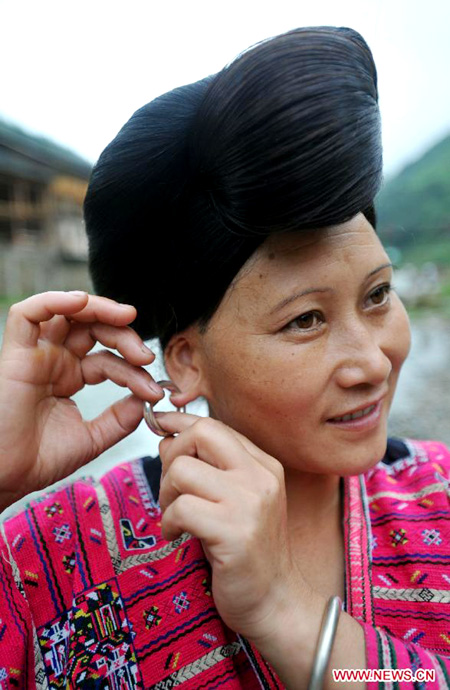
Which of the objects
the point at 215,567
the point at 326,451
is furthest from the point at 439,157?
the point at 215,567

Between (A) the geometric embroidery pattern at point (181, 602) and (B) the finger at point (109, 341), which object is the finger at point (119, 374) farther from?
(A) the geometric embroidery pattern at point (181, 602)

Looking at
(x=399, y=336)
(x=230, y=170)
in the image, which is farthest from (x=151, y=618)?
(x=230, y=170)

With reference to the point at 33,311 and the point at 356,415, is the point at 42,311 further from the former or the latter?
the point at 356,415

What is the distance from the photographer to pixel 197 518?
96cm

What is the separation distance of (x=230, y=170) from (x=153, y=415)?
603 millimetres

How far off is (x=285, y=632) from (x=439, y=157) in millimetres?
3004

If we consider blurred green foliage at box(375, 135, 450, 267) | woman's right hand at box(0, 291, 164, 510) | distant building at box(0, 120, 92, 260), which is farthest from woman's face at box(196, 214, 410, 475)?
distant building at box(0, 120, 92, 260)

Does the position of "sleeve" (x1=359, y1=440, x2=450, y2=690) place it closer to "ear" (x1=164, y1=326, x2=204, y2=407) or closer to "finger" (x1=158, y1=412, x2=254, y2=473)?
"finger" (x1=158, y1=412, x2=254, y2=473)

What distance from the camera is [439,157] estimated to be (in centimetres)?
321

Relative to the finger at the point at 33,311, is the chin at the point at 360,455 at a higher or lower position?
lower

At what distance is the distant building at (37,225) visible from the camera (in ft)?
15.0

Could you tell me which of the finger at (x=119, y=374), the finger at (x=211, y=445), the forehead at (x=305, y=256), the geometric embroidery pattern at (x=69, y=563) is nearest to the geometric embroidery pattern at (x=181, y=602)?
the geometric embroidery pattern at (x=69, y=563)

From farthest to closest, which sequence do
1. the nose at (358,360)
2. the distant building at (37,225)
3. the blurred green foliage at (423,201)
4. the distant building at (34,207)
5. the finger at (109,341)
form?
the distant building at (34,207) < the distant building at (37,225) < the blurred green foliage at (423,201) < the finger at (109,341) < the nose at (358,360)

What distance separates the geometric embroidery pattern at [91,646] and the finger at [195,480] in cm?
46
